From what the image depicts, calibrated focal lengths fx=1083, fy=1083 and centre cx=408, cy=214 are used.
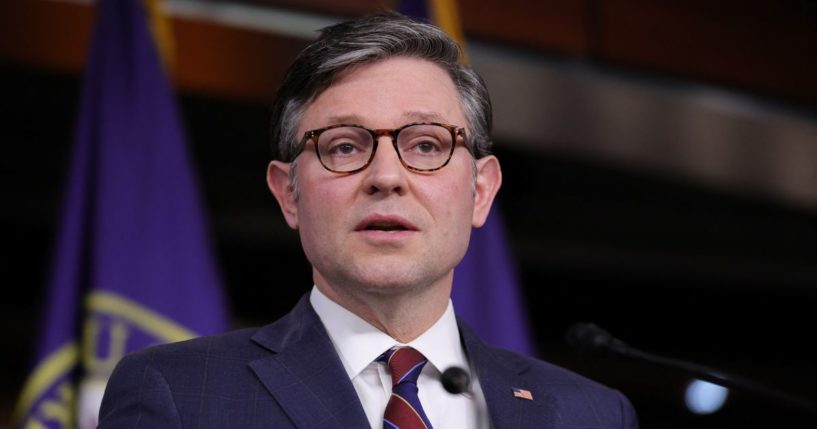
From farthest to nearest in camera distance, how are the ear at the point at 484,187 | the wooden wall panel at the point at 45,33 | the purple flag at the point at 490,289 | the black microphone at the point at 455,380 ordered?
1. the wooden wall panel at the point at 45,33
2. the purple flag at the point at 490,289
3. the ear at the point at 484,187
4. the black microphone at the point at 455,380

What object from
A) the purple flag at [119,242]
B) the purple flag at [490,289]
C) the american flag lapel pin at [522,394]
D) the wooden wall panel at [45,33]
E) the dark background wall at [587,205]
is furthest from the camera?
the dark background wall at [587,205]

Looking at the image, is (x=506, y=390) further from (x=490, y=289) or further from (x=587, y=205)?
(x=587, y=205)

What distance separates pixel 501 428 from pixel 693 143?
3.20 metres

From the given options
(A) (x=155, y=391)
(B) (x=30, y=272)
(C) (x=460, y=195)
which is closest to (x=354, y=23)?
(C) (x=460, y=195)

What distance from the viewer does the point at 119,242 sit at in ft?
8.96

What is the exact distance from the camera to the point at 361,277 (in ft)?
4.77

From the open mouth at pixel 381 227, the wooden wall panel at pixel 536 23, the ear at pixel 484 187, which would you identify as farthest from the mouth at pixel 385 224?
the wooden wall panel at pixel 536 23

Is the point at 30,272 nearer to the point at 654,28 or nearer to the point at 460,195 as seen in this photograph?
the point at 654,28

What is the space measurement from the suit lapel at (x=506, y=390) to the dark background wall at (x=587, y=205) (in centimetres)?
254

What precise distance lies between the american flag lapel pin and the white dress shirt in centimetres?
5

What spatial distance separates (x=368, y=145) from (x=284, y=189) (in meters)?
0.20

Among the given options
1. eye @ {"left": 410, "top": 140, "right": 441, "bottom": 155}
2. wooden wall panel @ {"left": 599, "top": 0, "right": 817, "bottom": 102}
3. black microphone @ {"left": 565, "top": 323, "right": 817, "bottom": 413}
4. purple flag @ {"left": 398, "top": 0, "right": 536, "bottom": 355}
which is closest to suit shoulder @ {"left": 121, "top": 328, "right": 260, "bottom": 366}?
eye @ {"left": 410, "top": 140, "right": 441, "bottom": 155}

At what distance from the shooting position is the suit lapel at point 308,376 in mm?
1400

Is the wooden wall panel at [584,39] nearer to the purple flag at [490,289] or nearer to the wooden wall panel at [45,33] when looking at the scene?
the wooden wall panel at [45,33]
